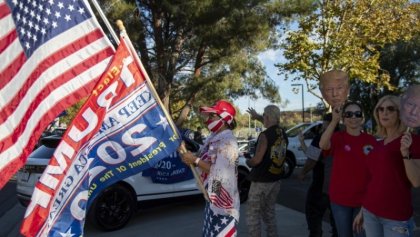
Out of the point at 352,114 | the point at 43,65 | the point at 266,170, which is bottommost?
the point at 266,170

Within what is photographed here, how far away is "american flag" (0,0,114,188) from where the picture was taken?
11.0 ft

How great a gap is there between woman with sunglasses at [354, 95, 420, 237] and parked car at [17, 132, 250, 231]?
4.98 m

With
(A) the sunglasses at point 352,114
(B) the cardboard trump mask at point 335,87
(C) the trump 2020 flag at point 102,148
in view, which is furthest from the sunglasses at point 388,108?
(C) the trump 2020 flag at point 102,148

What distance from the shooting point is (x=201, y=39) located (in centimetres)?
1631

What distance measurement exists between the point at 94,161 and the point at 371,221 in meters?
1.99

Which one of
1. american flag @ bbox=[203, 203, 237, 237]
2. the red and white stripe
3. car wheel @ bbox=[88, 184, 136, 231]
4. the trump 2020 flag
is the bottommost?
car wheel @ bbox=[88, 184, 136, 231]

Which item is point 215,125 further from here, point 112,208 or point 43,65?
point 112,208

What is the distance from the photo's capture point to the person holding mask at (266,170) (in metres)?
5.50

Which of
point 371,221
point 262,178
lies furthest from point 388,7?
point 371,221

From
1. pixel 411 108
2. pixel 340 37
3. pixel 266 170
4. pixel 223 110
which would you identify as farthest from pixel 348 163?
pixel 340 37

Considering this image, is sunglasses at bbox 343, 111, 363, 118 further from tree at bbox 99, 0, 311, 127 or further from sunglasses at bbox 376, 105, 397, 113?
tree at bbox 99, 0, 311, 127

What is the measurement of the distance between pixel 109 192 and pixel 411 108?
554cm

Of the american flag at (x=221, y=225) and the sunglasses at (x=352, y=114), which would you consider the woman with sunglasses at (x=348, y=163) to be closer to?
the sunglasses at (x=352, y=114)

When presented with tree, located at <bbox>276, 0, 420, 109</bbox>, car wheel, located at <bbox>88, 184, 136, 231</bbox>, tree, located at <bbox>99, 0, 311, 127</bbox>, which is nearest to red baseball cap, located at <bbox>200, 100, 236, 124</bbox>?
car wheel, located at <bbox>88, 184, 136, 231</bbox>
